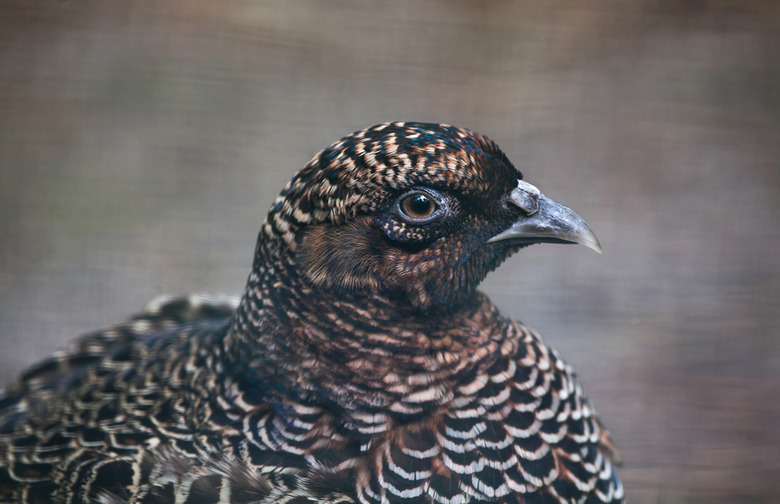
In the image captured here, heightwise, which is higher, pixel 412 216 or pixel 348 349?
pixel 412 216

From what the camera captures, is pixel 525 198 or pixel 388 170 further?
pixel 525 198

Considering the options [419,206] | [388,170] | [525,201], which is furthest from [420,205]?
[525,201]

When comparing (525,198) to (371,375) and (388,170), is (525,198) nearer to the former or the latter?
(388,170)

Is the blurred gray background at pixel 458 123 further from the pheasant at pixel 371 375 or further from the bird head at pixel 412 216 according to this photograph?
the bird head at pixel 412 216

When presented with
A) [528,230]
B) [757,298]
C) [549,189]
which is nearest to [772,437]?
[757,298]

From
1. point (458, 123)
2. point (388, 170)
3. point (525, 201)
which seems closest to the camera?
point (388, 170)

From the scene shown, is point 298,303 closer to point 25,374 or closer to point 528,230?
point 528,230

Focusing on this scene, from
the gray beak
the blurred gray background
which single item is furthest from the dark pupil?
the blurred gray background

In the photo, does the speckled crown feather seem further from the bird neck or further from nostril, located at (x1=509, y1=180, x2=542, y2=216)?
the bird neck
